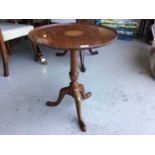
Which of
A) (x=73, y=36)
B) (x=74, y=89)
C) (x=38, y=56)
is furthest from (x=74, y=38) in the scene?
(x=38, y=56)

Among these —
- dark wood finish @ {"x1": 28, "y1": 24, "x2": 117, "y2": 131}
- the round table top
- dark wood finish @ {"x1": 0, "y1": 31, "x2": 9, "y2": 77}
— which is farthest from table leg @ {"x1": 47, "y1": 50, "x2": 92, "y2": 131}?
dark wood finish @ {"x1": 0, "y1": 31, "x2": 9, "y2": 77}

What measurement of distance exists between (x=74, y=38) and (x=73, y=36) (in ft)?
0.17

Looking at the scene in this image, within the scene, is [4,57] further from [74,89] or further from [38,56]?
[74,89]

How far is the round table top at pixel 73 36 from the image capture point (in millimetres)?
1069

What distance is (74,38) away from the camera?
1181 millimetres

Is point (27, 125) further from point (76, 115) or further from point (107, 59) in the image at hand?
point (107, 59)

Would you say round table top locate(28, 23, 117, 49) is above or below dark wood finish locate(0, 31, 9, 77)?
above

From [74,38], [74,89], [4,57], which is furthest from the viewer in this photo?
[4,57]

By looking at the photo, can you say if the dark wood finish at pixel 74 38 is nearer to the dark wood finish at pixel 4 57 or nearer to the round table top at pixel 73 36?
the round table top at pixel 73 36

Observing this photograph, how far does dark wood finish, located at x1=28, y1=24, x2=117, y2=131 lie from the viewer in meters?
1.07

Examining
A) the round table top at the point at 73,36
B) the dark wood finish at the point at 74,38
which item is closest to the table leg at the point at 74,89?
the dark wood finish at the point at 74,38

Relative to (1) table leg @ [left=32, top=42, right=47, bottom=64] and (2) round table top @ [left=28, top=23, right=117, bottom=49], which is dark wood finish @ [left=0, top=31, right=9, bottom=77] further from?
(2) round table top @ [left=28, top=23, right=117, bottom=49]

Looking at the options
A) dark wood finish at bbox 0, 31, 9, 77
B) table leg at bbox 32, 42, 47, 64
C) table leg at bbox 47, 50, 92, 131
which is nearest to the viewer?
table leg at bbox 47, 50, 92, 131
